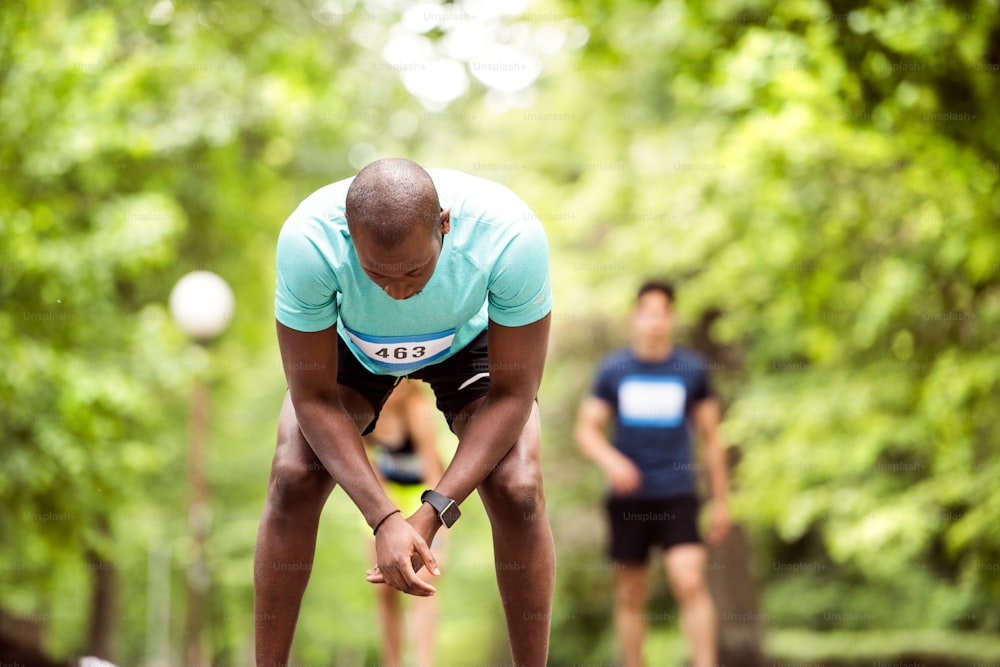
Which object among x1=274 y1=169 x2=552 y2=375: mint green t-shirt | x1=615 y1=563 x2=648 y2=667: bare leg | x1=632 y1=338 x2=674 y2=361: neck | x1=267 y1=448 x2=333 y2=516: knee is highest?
x1=274 y1=169 x2=552 y2=375: mint green t-shirt

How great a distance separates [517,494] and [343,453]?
0.52 meters

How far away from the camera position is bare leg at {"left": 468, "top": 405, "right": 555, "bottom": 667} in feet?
10.2

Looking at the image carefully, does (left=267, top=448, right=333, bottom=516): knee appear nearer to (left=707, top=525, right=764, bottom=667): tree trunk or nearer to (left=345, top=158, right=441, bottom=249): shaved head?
(left=345, top=158, right=441, bottom=249): shaved head

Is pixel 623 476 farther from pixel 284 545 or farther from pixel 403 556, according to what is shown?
pixel 403 556

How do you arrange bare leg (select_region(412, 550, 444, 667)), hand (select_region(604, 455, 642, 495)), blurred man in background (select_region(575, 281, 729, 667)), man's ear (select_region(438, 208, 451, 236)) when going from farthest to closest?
1. blurred man in background (select_region(575, 281, 729, 667))
2. hand (select_region(604, 455, 642, 495))
3. bare leg (select_region(412, 550, 444, 667))
4. man's ear (select_region(438, 208, 451, 236))

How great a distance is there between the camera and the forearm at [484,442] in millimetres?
3020

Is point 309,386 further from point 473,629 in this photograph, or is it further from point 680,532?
point 473,629

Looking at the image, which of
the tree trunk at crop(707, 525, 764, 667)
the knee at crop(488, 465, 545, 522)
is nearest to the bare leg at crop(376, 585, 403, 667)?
the knee at crop(488, 465, 545, 522)

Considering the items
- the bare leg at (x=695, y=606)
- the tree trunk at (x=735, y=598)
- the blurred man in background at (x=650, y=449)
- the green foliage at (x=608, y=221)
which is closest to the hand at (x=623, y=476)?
the blurred man in background at (x=650, y=449)

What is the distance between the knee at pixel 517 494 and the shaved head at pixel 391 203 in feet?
2.68

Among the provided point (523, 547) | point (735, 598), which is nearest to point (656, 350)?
point (523, 547)

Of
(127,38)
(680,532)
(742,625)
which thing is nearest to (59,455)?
(680,532)

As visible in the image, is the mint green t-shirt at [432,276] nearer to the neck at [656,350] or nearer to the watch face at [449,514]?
the watch face at [449,514]

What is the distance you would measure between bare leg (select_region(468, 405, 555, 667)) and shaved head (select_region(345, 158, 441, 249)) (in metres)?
0.82
